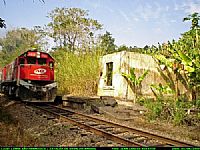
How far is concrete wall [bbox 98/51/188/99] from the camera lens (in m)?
14.6

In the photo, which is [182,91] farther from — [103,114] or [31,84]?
[31,84]

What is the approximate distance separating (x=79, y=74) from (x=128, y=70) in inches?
182

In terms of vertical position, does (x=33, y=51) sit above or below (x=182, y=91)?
above

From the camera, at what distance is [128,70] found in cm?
1463

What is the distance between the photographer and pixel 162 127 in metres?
8.62

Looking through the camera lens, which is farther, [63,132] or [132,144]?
[63,132]

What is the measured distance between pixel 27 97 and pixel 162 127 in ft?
28.2

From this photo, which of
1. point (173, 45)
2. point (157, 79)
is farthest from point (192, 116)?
point (157, 79)

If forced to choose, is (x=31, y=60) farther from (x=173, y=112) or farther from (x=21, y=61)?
(x=173, y=112)

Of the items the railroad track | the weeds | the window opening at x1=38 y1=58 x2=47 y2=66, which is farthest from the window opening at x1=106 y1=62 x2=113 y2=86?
the railroad track

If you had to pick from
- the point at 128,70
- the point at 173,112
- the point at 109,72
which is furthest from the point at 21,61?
the point at 173,112

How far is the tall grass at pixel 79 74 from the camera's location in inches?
703

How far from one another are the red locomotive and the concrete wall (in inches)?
141

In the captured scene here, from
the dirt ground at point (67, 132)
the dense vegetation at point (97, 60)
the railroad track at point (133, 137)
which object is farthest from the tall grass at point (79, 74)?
the railroad track at point (133, 137)
